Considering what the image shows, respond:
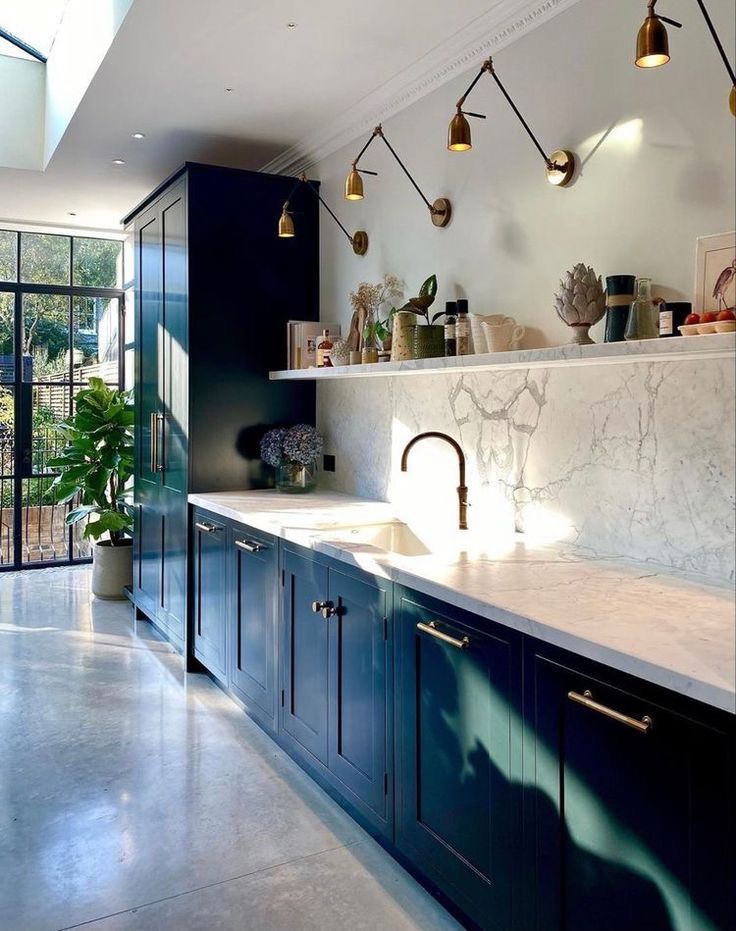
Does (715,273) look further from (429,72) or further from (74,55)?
(74,55)

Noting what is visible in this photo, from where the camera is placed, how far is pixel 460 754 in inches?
78.5

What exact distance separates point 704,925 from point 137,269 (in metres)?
4.34

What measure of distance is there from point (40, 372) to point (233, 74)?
3.64 meters

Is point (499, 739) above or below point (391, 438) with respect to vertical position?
below

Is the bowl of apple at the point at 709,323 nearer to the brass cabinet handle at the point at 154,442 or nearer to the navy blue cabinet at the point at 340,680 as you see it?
the navy blue cabinet at the point at 340,680

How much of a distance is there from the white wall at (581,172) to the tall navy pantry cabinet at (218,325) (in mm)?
780

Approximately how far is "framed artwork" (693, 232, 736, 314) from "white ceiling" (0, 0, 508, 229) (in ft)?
3.93

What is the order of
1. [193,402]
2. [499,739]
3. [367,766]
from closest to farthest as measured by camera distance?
[499,739] → [367,766] → [193,402]

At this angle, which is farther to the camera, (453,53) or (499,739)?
(453,53)

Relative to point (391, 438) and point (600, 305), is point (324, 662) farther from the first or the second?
point (600, 305)

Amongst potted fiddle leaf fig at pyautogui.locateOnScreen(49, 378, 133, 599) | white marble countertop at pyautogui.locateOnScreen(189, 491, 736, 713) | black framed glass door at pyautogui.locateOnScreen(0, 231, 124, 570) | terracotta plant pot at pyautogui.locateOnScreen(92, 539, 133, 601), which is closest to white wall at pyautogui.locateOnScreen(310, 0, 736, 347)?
white marble countertop at pyautogui.locateOnScreen(189, 491, 736, 713)

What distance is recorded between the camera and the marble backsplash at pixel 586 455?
2.11 metres

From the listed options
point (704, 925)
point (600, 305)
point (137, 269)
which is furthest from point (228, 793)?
point (137, 269)

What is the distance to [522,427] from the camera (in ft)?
9.12
